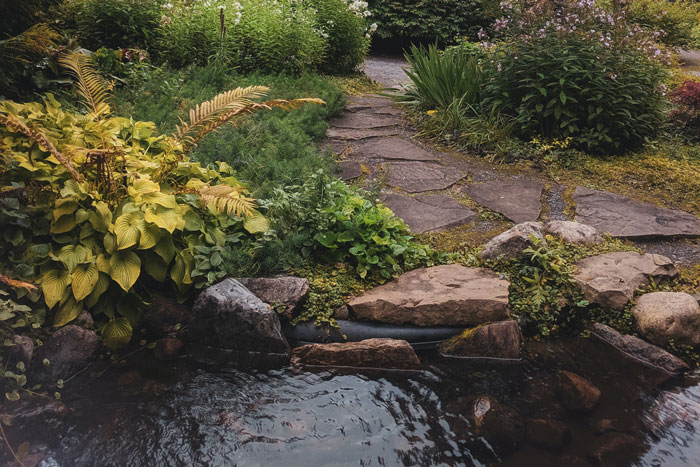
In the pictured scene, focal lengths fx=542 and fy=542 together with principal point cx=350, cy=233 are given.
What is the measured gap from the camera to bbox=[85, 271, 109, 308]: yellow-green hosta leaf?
3.03 meters

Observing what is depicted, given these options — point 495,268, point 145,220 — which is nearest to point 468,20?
point 495,268

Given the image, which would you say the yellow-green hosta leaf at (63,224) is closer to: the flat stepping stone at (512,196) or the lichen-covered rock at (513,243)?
the lichen-covered rock at (513,243)

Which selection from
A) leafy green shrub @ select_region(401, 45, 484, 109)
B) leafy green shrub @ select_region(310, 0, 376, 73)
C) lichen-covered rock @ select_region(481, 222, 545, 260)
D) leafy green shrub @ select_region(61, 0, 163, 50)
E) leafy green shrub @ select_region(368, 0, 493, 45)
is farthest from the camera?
leafy green shrub @ select_region(368, 0, 493, 45)

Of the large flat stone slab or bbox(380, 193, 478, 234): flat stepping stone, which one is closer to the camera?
the large flat stone slab

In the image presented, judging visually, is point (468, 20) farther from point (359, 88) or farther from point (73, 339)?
point (73, 339)

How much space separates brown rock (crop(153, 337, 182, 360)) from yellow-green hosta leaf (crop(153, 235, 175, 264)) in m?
0.47

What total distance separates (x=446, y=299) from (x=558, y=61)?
355cm

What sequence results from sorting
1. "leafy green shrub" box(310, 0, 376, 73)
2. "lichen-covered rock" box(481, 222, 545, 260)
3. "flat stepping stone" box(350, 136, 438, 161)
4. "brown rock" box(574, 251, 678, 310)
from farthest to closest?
"leafy green shrub" box(310, 0, 376, 73) → "flat stepping stone" box(350, 136, 438, 161) → "lichen-covered rock" box(481, 222, 545, 260) → "brown rock" box(574, 251, 678, 310)

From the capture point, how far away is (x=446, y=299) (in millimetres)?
3293

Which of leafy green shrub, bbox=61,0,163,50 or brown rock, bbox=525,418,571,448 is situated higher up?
leafy green shrub, bbox=61,0,163,50

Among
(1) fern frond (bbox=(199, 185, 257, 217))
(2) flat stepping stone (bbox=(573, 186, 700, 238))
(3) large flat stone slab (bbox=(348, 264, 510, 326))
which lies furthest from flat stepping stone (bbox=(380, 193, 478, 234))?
(1) fern frond (bbox=(199, 185, 257, 217))

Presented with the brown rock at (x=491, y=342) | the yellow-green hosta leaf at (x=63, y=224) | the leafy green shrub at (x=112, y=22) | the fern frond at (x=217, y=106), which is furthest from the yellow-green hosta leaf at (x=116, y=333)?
the leafy green shrub at (x=112, y=22)

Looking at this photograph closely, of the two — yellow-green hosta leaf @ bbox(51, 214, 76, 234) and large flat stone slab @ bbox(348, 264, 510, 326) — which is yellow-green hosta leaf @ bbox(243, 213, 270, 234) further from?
yellow-green hosta leaf @ bbox(51, 214, 76, 234)

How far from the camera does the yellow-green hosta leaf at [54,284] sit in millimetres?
2926
